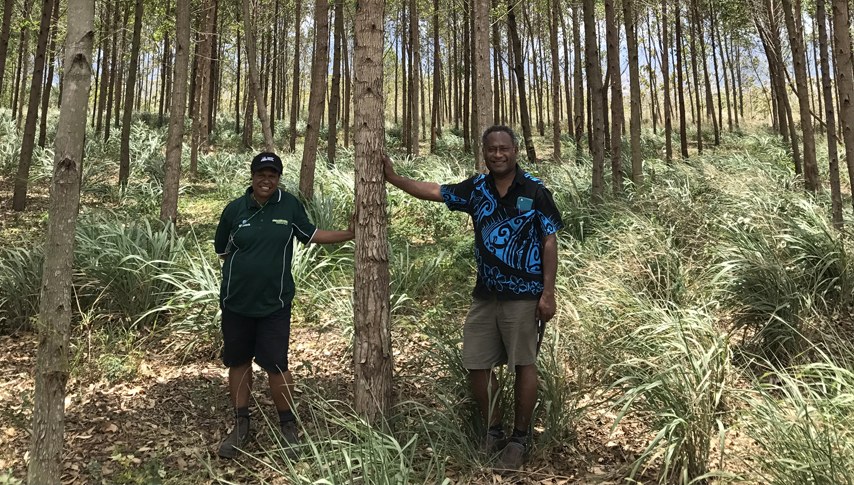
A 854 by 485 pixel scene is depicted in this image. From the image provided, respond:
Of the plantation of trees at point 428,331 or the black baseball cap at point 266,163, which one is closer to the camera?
the plantation of trees at point 428,331

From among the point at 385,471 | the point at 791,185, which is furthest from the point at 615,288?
the point at 791,185

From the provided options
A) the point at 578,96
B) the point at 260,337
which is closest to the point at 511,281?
the point at 260,337

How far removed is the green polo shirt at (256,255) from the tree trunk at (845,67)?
3815 millimetres

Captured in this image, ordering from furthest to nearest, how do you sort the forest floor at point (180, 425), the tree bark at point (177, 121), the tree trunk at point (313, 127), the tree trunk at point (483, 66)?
1. the tree trunk at point (313, 127)
2. the tree trunk at point (483, 66)
3. the tree bark at point (177, 121)
4. the forest floor at point (180, 425)

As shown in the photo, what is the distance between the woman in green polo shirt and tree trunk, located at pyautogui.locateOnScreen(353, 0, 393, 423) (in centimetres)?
29

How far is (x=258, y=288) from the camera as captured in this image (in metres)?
3.22

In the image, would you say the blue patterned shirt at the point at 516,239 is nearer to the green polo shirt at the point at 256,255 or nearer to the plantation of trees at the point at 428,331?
the plantation of trees at the point at 428,331

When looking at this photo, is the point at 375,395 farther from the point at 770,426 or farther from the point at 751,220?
the point at 751,220

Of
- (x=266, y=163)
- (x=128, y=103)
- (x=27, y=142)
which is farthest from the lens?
(x=128, y=103)

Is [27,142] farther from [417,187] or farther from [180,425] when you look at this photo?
[417,187]

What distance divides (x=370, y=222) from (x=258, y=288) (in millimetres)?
873

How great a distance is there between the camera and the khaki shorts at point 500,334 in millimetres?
2871

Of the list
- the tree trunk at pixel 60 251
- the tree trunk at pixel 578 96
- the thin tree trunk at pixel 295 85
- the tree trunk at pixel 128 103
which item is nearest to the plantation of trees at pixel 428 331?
the tree trunk at pixel 60 251

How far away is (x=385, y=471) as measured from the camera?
2213 mm
